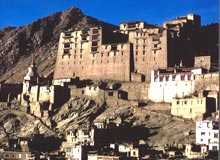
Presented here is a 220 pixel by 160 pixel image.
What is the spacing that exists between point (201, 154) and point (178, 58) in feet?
58.4

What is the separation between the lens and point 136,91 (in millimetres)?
51562

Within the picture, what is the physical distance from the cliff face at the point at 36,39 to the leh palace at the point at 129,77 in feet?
47.4

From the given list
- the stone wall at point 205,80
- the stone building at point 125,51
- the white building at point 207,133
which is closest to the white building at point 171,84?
the stone wall at point 205,80

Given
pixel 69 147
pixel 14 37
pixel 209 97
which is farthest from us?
pixel 14 37

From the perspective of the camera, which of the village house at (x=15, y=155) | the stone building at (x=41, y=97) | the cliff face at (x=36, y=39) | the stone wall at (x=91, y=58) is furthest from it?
the cliff face at (x=36, y=39)

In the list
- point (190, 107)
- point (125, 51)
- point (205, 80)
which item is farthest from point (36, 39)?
point (190, 107)

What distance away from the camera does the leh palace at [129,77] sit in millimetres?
A: 46062

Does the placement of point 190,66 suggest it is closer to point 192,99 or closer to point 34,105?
point 192,99

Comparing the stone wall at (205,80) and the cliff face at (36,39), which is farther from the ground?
the cliff face at (36,39)

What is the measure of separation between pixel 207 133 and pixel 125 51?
53.7ft

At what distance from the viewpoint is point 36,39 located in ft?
257

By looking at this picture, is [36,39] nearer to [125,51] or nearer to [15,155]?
[125,51]

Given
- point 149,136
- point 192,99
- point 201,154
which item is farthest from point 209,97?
point 201,154

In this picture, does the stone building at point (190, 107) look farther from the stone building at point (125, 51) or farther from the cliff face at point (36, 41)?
the cliff face at point (36, 41)
